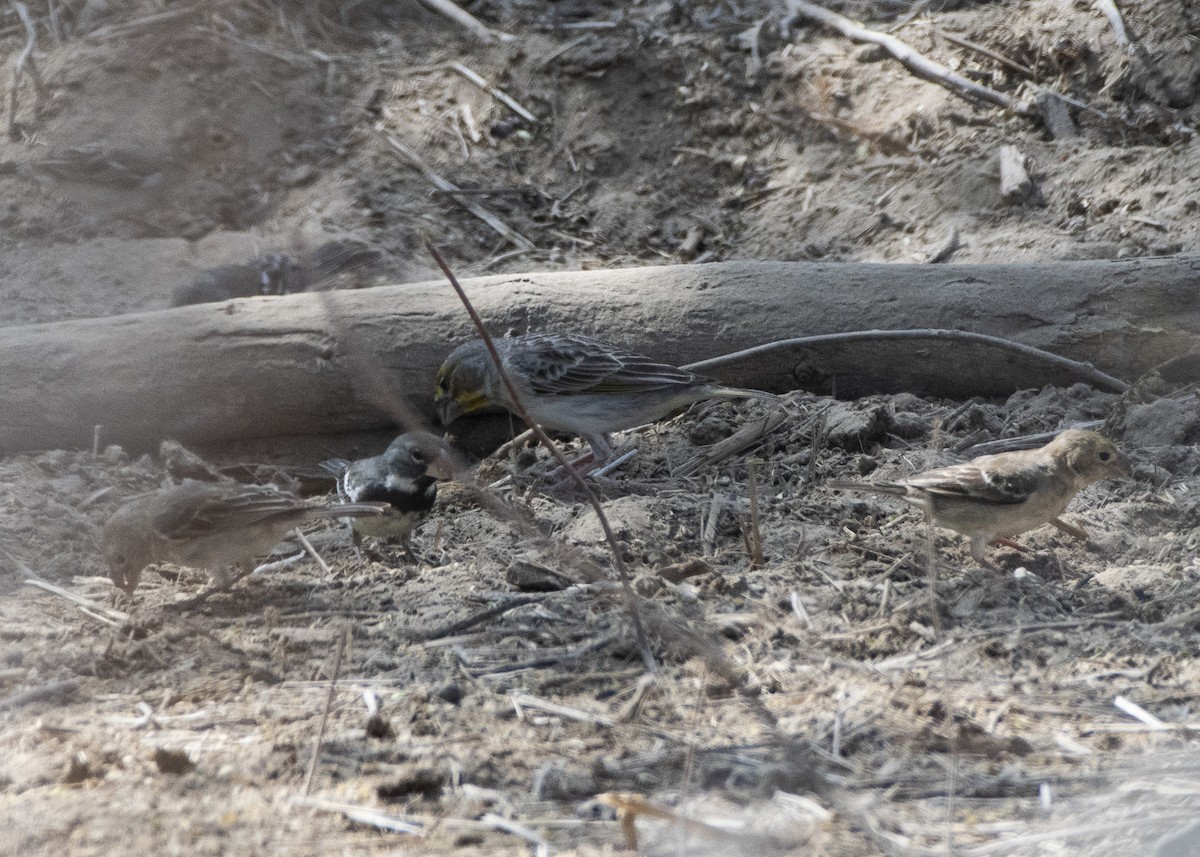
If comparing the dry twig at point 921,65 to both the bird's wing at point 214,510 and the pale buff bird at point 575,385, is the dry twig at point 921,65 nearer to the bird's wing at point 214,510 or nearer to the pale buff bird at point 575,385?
the pale buff bird at point 575,385

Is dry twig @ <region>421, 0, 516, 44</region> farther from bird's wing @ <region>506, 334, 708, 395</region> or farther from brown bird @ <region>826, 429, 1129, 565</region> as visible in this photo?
brown bird @ <region>826, 429, 1129, 565</region>

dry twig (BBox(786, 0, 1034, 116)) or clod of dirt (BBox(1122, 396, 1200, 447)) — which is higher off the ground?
dry twig (BBox(786, 0, 1034, 116))

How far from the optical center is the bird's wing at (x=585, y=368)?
7.67 m

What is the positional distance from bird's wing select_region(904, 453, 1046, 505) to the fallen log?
2045 millimetres

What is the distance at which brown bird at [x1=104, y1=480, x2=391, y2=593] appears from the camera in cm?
561

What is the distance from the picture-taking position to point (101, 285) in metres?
9.62

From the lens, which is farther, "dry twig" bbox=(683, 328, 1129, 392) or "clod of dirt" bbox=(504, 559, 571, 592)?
"dry twig" bbox=(683, 328, 1129, 392)

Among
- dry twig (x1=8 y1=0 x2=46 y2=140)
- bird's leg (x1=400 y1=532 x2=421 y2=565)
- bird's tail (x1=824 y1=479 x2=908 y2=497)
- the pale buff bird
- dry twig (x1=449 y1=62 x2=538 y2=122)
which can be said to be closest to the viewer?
bird's tail (x1=824 y1=479 x2=908 y2=497)

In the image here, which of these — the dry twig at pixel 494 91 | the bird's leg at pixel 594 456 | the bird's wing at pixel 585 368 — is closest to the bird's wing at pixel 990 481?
the bird's wing at pixel 585 368

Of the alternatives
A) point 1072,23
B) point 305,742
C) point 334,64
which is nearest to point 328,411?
point 305,742

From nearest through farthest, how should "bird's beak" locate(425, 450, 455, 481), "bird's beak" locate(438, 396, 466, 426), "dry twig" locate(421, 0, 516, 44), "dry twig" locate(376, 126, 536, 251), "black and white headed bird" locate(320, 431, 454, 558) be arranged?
"bird's beak" locate(425, 450, 455, 481) < "black and white headed bird" locate(320, 431, 454, 558) < "bird's beak" locate(438, 396, 466, 426) < "dry twig" locate(376, 126, 536, 251) < "dry twig" locate(421, 0, 516, 44)

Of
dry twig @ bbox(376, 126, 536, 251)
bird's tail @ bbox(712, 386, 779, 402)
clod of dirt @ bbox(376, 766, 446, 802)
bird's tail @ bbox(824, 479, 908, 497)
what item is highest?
bird's tail @ bbox(824, 479, 908, 497)

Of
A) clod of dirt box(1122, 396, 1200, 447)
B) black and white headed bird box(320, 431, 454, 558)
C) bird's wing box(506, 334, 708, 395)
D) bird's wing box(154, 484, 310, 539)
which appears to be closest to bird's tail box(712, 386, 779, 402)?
bird's wing box(506, 334, 708, 395)

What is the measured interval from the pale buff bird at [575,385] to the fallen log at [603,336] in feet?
0.83
